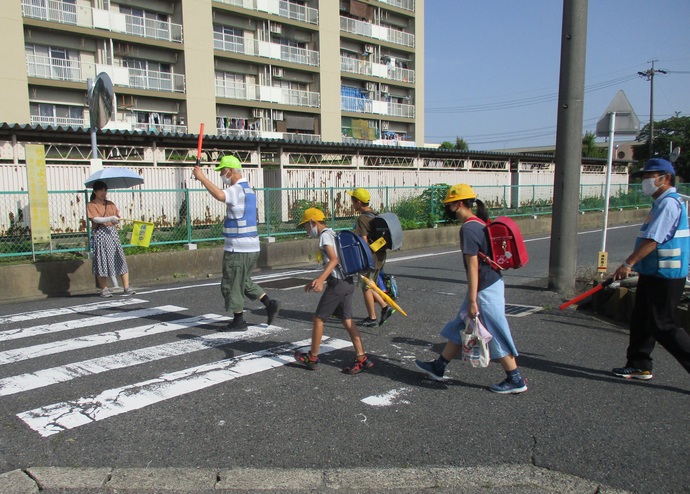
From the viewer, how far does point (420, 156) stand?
26.8 metres

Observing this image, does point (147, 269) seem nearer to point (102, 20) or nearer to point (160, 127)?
point (160, 127)

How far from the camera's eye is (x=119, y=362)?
547 centimetres

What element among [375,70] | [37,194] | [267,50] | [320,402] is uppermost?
[375,70]

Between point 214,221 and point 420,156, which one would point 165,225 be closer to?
point 214,221

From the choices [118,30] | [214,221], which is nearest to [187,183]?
[214,221]

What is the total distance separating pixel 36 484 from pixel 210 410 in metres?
1.29

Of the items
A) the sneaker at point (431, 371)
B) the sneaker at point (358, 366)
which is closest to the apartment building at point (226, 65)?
the sneaker at point (358, 366)

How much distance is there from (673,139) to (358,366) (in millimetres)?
59180

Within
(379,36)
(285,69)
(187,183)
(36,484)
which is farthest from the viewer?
(379,36)

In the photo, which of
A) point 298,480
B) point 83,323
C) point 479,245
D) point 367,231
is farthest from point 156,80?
point 298,480

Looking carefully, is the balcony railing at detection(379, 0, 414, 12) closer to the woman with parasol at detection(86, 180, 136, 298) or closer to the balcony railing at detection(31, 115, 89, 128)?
the balcony railing at detection(31, 115, 89, 128)

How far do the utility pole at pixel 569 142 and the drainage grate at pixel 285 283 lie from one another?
440 centimetres

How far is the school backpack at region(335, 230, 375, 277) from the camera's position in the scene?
16.5 feet

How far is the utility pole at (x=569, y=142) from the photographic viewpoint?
8.56 m
